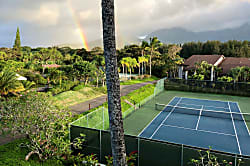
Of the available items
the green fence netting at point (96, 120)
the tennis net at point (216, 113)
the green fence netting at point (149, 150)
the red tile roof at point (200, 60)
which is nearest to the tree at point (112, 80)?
the green fence netting at point (149, 150)

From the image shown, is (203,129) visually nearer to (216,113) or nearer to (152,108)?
(216,113)

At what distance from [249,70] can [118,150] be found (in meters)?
38.0

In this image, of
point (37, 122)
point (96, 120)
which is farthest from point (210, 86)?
point (37, 122)

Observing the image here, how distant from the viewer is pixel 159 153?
864 cm

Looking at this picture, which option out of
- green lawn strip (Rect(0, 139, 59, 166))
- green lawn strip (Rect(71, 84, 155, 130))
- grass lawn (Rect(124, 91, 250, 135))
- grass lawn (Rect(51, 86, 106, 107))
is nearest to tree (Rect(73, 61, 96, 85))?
grass lawn (Rect(51, 86, 106, 107))

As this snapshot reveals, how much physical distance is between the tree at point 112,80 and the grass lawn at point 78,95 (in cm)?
1821

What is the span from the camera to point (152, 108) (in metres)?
24.0

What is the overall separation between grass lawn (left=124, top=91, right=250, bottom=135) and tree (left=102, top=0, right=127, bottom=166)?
39.5 feet

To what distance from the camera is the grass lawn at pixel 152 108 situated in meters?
18.1

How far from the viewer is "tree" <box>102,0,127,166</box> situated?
172 inches

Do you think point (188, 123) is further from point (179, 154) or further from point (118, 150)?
point (118, 150)

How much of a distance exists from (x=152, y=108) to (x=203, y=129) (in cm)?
738

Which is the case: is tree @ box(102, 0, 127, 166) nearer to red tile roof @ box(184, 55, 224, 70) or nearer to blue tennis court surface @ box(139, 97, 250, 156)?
blue tennis court surface @ box(139, 97, 250, 156)

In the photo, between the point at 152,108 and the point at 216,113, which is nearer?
the point at 216,113
